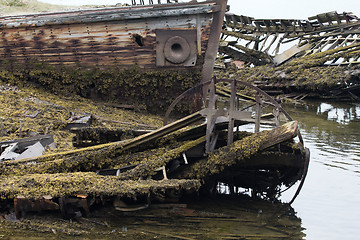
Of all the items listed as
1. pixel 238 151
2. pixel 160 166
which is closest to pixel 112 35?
pixel 160 166

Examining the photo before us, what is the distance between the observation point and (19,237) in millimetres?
5465

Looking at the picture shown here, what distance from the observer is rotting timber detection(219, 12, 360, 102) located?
19766 mm

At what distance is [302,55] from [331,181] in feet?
Answer: 53.3

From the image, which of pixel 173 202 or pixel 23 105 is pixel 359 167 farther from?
pixel 23 105

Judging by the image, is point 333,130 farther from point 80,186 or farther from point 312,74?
point 80,186

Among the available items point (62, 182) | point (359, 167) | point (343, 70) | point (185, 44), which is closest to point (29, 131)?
point (62, 182)

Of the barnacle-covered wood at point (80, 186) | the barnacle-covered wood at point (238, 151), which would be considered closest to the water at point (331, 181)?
the barnacle-covered wood at point (238, 151)

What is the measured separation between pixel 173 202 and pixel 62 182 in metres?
1.74

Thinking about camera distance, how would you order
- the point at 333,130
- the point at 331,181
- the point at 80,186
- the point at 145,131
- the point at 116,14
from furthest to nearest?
1. the point at 333,130
2. the point at 116,14
3. the point at 331,181
4. the point at 145,131
5. the point at 80,186

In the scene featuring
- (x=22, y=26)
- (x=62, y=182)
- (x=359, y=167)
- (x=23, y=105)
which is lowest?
(x=359, y=167)

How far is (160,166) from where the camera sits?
6.64m

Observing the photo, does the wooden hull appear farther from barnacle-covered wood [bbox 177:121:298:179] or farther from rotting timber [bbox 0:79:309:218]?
barnacle-covered wood [bbox 177:121:298:179]

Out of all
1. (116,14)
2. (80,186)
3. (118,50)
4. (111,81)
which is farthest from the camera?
(111,81)

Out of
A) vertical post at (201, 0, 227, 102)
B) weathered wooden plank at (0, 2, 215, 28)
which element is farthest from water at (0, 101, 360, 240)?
weathered wooden plank at (0, 2, 215, 28)
